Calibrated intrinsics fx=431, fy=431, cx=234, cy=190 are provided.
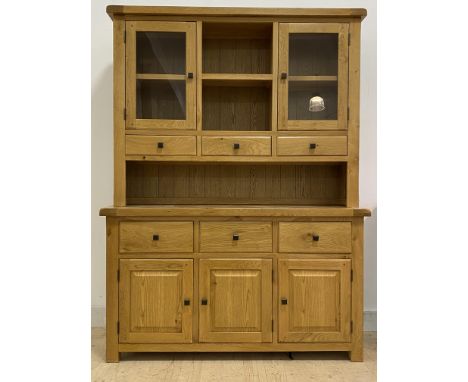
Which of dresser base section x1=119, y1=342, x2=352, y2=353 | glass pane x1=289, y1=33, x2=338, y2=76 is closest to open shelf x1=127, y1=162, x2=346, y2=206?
glass pane x1=289, y1=33, x2=338, y2=76

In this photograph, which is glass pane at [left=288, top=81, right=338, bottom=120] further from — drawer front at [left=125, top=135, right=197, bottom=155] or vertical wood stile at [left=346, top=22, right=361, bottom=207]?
drawer front at [left=125, top=135, right=197, bottom=155]

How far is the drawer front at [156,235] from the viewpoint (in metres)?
2.19

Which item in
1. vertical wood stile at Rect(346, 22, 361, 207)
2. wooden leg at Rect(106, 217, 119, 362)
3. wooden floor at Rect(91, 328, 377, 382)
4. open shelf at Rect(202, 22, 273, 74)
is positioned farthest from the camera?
open shelf at Rect(202, 22, 273, 74)

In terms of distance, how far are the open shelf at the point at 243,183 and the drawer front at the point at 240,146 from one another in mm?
319

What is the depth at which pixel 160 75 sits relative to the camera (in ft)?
7.50

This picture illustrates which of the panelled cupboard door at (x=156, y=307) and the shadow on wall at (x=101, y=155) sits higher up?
the shadow on wall at (x=101, y=155)

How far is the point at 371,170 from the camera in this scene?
2.70 m

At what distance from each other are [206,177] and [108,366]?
115cm

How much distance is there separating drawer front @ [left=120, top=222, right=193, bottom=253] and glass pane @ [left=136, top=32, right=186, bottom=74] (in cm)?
81

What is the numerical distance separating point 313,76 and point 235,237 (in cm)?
95

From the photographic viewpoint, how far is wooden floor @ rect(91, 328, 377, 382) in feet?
6.64

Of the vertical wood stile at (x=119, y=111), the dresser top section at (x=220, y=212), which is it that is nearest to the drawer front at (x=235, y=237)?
the dresser top section at (x=220, y=212)

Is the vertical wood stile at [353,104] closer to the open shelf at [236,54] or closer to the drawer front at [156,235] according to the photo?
the open shelf at [236,54]
